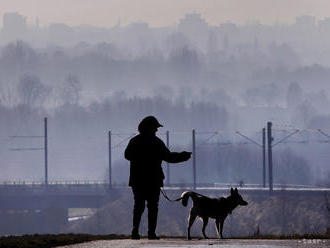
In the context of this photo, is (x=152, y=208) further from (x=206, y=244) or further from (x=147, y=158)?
(x=206, y=244)

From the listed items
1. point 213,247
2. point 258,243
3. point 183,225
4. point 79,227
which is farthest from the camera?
point 79,227

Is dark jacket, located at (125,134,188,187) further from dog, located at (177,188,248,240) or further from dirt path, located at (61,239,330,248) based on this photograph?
dirt path, located at (61,239,330,248)

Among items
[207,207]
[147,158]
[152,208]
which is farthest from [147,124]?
[207,207]

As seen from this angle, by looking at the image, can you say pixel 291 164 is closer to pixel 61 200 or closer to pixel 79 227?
pixel 61 200

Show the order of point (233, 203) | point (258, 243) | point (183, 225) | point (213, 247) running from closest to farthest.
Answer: point (213, 247)
point (258, 243)
point (233, 203)
point (183, 225)

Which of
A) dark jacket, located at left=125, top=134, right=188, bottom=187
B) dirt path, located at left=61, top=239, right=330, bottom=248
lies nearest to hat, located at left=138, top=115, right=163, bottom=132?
dark jacket, located at left=125, top=134, right=188, bottom=187

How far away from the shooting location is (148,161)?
23.8m

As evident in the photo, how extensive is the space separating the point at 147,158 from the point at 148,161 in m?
0.06

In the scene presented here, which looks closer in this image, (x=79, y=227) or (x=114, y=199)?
(x=79, y=227)

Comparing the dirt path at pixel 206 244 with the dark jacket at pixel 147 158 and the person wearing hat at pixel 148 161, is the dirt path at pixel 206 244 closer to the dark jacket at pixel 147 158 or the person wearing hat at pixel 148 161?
the person wearing hat at pixel 148 161

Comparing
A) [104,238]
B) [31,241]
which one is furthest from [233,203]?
[31,241]

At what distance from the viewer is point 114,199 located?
430ft

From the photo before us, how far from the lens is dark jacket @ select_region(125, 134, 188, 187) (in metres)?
23.6

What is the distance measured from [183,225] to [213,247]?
91.1 meters
